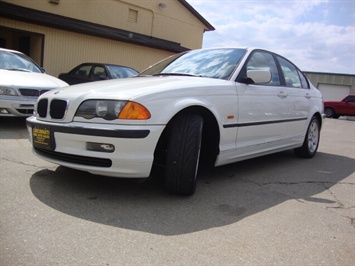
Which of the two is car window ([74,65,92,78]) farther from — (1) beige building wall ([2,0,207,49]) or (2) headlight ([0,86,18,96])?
(2) headlight ([0,86,18,96])

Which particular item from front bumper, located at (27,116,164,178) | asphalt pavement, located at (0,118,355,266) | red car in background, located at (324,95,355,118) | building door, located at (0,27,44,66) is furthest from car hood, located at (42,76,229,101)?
red car in background, located at (324,95,355,118)

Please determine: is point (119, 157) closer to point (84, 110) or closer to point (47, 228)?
point (84, 110)

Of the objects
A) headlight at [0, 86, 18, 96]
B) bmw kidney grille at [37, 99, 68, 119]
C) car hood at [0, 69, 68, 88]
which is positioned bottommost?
headlight at [0, 86, 18, 96]

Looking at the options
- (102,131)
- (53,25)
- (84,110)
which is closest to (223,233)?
(102,131)

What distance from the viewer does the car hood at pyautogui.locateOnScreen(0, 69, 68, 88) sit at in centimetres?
607

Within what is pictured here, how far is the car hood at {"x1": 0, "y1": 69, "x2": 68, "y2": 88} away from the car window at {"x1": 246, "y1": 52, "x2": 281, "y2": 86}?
379cm

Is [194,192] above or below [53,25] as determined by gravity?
below

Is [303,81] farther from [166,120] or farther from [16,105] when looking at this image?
[16,105]

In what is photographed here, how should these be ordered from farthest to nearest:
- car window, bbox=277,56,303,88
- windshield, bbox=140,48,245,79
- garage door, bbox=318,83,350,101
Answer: garage door, bbox=318,83,350,101, car window, bbox=277,56,303,88, windshield, bbox=140,48,245,79

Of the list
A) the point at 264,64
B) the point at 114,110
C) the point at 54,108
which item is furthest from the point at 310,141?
the point at 54,108

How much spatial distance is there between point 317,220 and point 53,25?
12706mm

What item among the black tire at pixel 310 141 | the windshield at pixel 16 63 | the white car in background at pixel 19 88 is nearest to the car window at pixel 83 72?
the windshield at pixel 16 63

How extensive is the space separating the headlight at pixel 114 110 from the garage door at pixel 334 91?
36.4 m

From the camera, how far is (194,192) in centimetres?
353
